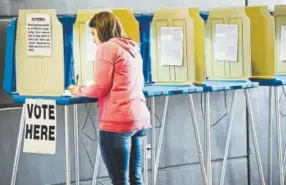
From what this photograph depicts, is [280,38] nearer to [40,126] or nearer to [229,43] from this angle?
[229,43]

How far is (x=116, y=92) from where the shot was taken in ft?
→ 11.0

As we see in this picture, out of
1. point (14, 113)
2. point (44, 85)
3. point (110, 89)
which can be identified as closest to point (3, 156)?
point (14, 113)

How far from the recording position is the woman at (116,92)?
10.9ft

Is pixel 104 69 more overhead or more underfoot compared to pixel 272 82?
more overhead

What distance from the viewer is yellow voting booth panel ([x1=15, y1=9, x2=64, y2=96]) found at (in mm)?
3467

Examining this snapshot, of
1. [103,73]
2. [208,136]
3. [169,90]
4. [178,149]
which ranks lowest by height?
[178,149]

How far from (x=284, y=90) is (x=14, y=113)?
206cm

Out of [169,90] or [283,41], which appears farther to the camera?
[283,41]

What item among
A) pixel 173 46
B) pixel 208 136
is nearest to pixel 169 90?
pixel 173 46

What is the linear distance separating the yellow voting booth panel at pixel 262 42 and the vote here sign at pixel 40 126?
145cm

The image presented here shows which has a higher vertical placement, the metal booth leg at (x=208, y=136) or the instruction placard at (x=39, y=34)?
the instruction placard at (x=39, y=34)

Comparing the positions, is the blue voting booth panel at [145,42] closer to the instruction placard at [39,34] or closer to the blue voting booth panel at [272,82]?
the blue voting booth panel at [272,82]

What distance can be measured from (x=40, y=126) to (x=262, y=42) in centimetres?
156

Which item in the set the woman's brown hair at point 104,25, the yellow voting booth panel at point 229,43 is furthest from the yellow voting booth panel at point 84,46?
the yellow voting booth panel at point 229,43
